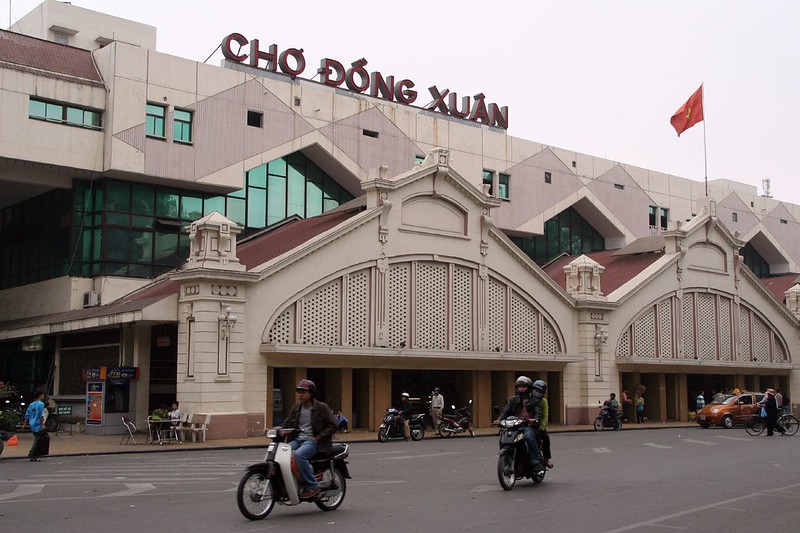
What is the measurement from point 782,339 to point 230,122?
3255 cm

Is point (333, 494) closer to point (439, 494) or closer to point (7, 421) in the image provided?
point (439, 494)

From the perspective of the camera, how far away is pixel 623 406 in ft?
149

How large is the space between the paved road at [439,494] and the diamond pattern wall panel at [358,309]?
1043 cm

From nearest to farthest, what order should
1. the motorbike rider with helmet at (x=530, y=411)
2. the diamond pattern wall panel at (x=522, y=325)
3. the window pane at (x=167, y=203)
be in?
the motorbike rider with helmet at (x=530, y=411) < the window pane at (x=167, y=203) < the diamond pattern wall panel at (x=522, y=325)

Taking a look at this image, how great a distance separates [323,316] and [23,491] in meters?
19.0

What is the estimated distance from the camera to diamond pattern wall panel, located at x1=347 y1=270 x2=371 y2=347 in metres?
35.6

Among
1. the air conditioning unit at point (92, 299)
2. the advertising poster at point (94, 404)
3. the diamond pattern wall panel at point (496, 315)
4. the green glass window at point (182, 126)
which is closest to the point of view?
the advertising poster at point (94, 404)

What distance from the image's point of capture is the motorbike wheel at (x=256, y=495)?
12.5 m

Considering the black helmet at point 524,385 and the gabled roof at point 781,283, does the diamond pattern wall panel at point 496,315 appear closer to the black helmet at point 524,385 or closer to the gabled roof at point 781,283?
the black helmet at point 524,385

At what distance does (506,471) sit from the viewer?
1596 centimetres

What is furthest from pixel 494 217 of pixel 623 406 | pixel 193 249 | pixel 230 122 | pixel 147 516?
pixel 147 516

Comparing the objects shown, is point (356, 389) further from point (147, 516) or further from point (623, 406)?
point (147, 516)

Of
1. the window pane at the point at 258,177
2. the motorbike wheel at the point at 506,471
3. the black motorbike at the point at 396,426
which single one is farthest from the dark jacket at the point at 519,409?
the window pane at the point at 258,177

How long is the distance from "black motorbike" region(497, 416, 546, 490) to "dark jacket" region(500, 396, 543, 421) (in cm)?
28
